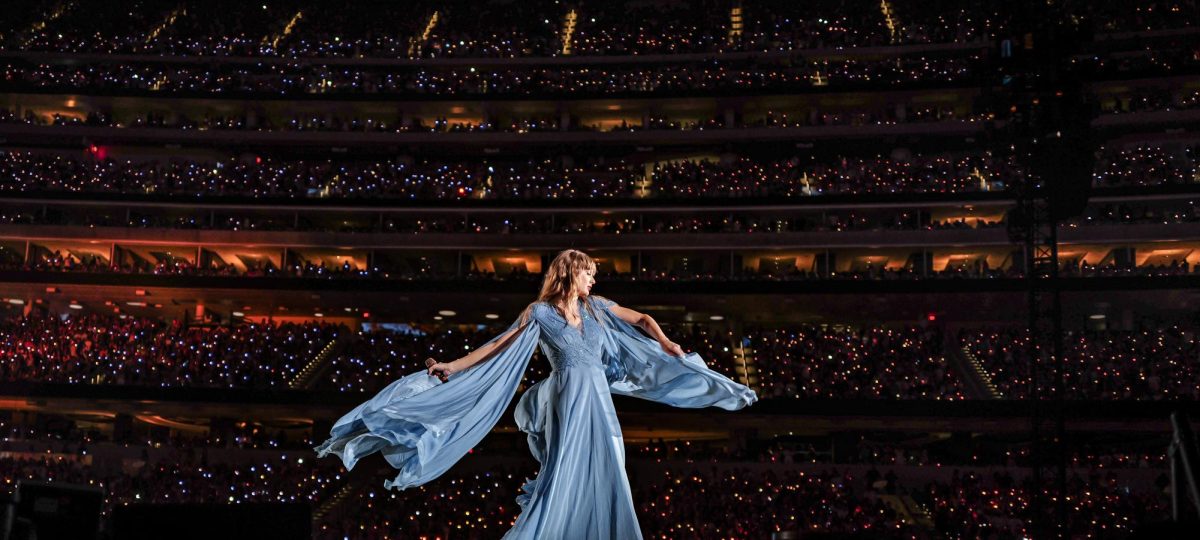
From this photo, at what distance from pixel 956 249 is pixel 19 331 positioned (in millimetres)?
31407

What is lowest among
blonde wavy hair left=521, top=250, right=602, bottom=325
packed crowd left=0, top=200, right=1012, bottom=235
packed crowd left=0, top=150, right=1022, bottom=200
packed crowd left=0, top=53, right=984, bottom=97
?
blonde wavy hair left=521, top=250, right=602, bottom=325

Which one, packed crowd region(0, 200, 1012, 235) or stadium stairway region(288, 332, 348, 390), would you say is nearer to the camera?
stadium stairway region(288, 332, 348, 390)

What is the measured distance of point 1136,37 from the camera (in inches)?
1666

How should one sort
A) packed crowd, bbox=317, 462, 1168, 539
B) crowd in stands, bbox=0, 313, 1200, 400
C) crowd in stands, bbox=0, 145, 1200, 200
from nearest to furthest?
packed crowd, bbox=317, 462, 1168, 539, crowd in stands, bbox=0, 313, 1200, 400, crowd in stands, bbox=0, 145, 1200, 200

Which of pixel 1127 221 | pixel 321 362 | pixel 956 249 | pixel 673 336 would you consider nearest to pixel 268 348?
pixel 321 362

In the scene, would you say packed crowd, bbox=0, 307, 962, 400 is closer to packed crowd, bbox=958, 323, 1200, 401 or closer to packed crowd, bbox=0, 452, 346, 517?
packed crowd, bbox=958, 323, 1200, 401

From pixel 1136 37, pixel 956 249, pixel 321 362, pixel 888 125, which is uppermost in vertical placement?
pixel 1136 37

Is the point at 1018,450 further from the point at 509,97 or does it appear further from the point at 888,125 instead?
the point at 509,97

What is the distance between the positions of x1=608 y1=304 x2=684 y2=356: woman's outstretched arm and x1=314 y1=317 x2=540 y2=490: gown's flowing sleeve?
63 centimetres

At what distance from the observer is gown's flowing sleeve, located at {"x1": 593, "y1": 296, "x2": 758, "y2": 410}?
27.8 feet

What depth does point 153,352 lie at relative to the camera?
117 feet

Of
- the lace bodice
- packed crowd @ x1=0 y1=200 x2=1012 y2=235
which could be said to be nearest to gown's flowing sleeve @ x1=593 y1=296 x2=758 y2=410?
the lace bodice

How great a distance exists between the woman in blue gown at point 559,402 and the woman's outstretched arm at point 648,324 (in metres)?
0.01

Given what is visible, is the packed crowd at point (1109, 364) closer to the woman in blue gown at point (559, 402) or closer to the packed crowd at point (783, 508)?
the packed crowd at point (783, 508)
